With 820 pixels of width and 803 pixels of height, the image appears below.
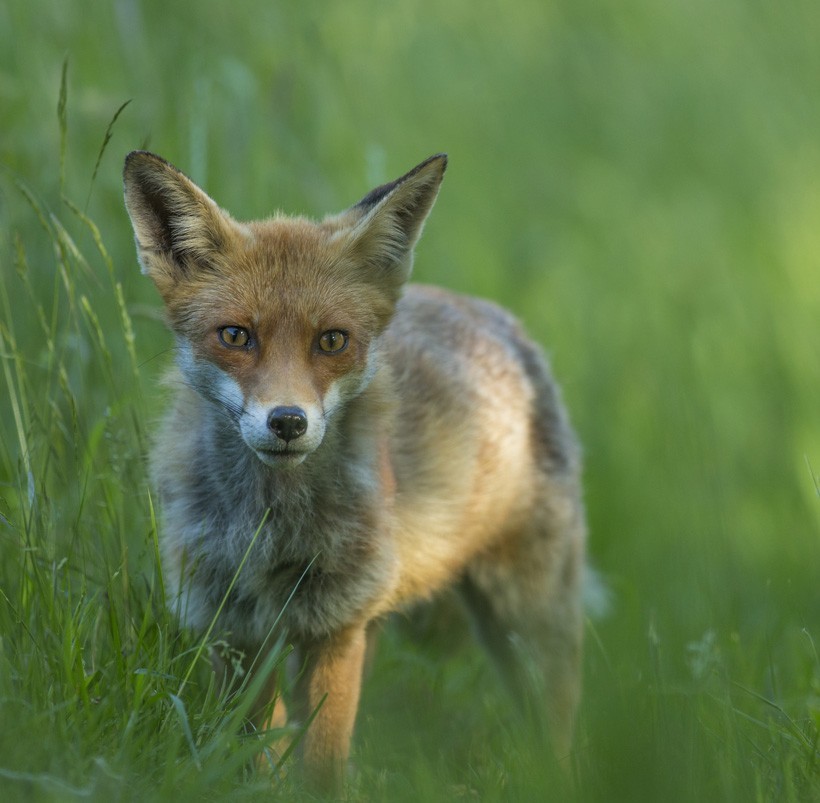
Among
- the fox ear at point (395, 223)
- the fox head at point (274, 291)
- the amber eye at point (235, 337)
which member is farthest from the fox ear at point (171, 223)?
the fox ear at point (395, 223)

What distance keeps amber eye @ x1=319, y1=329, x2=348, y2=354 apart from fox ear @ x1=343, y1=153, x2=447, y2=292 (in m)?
0.35

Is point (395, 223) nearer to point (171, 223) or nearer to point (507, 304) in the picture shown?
point (171, 223)

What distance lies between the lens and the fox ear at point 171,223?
3.45 m

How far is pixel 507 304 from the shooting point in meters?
7.23

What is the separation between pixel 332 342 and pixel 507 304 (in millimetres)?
3886

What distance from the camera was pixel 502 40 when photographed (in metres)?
9.06

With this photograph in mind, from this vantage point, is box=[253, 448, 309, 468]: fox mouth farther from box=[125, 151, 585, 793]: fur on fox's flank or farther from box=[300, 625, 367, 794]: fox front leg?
box=[300, 625, 367, 794]: fox front leg

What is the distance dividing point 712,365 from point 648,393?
0.38m

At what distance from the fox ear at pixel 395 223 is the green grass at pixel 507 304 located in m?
0.80

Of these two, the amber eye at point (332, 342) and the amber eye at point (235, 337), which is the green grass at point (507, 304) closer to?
the amber eye at point (235, 337)

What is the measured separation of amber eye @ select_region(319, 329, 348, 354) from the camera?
135 inches

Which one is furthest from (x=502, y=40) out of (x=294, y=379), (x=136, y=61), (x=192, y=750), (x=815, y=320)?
(x=192, y=750)

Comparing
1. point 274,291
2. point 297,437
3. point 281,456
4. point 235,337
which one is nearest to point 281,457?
point 281,456

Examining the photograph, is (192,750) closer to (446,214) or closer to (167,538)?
(167,538)
